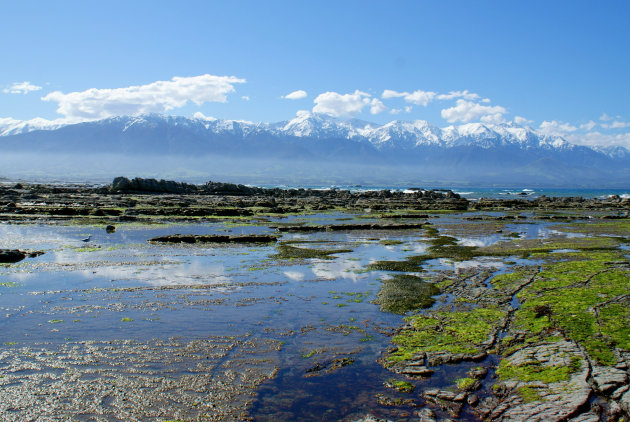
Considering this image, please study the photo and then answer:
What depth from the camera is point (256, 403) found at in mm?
9570

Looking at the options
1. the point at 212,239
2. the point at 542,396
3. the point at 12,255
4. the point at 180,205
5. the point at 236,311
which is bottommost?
the point at 236,311

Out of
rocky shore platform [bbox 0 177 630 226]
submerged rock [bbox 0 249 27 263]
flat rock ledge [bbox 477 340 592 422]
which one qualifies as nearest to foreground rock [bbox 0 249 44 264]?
submerged rock [bbox 0 249 27 263]

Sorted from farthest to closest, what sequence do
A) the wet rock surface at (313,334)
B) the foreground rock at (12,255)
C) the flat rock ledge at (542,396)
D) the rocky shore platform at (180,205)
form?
the rocky shore platform at (180,205) → the foreground rock at (12,255) → the wet rock surface at (313,334) → the flat rock ledge at (542,396)

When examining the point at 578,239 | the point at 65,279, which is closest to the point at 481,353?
the point at 65,279

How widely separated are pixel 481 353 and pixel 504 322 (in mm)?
2740

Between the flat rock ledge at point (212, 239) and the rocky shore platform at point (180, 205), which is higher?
the rocky shore platform at point (180, 205)

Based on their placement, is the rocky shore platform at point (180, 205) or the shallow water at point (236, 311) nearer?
the shallow water at point (236, 311)

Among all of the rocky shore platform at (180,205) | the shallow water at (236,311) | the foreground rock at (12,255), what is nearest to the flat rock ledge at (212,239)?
the shallow water at (236,311)

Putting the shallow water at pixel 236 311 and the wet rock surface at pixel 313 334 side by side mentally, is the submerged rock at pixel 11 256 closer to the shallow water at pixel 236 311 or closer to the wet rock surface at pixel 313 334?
the wet rock surface at pixel 313 334

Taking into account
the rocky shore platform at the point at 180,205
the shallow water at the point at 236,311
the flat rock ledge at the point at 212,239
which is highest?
the rocky shore platform at the point at 180,205

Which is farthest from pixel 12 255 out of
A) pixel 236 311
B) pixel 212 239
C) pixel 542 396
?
pixel 542 396

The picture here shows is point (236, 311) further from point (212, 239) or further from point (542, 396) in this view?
point (212, 239)

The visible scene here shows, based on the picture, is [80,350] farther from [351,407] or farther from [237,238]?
[237,238]

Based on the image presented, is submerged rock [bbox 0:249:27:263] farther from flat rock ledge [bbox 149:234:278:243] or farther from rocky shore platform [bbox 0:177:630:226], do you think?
rocky shore platform [bbox 0:177:630:226]
